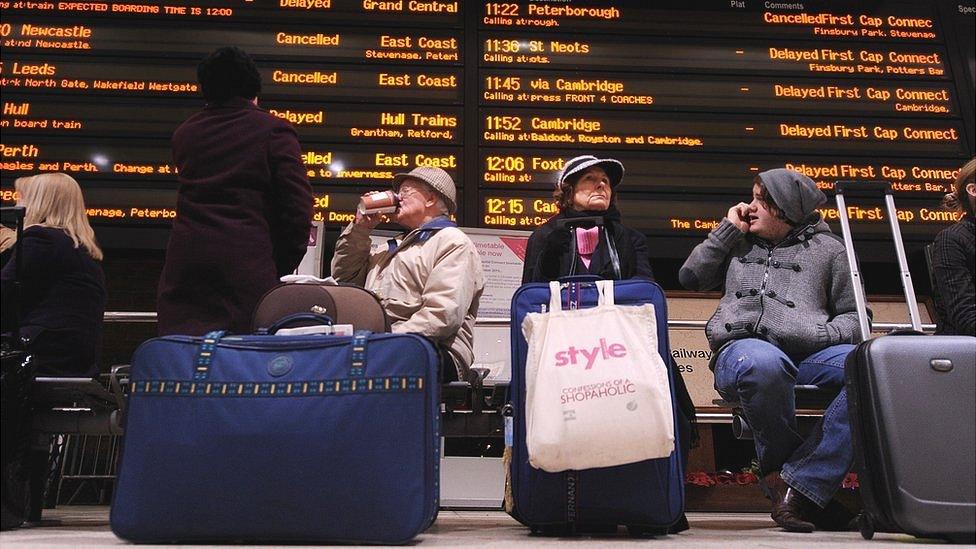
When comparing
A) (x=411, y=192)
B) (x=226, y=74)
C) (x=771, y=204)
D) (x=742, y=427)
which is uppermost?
(x=226, y=74)

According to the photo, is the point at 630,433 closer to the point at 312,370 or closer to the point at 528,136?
the point at 312,370

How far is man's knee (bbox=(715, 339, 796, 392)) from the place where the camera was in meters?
2.86

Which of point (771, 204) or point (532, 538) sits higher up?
point (771, 204)

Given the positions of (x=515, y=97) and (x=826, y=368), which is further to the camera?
(x=515, y=97)

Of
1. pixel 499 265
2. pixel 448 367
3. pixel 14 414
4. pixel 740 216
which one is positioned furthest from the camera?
pixel 499 265

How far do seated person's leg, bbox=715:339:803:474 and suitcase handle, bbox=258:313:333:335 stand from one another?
4.76 ft

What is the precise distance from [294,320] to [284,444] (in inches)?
19.7

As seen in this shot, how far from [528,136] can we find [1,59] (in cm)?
326

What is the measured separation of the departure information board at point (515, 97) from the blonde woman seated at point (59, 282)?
56.0 inches

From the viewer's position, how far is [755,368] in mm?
2869

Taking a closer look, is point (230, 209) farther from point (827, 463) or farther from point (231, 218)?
point (827, 463)

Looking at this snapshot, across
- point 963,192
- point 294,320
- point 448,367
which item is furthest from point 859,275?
point 294,320

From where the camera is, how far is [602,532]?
2.68 meters

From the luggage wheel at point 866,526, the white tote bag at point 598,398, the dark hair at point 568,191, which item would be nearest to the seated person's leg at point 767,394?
the luggage wheel at point 866,526
